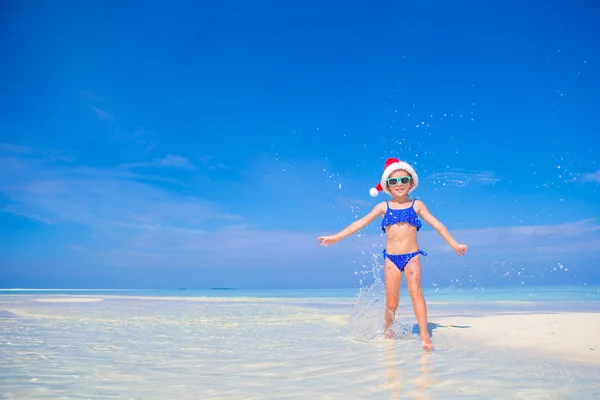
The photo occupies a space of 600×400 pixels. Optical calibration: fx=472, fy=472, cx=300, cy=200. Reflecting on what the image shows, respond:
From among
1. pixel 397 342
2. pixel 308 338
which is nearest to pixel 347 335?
pixel 308 338

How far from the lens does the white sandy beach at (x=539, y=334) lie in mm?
4845

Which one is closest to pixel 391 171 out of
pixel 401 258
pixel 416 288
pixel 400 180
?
pixel 400 180

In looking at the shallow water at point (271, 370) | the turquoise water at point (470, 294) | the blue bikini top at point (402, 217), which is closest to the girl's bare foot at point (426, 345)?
the shallow water at point (271, 370)

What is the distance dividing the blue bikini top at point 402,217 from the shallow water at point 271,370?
1.42 m

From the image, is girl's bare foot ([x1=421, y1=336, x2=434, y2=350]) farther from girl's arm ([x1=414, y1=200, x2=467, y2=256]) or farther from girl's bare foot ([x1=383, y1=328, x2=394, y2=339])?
girl's arm ([x1=414, y1=200, x2=467, y2=256])

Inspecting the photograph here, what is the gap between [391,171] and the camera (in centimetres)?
608

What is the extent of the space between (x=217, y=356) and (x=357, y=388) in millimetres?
1925

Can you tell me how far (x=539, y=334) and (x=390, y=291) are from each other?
6.48ft

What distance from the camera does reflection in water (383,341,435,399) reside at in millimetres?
3027

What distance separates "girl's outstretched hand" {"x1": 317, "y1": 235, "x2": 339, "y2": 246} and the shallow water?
3.98 ft

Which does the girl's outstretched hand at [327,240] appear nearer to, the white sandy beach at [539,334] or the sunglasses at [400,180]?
the sunglasses at [400,180]

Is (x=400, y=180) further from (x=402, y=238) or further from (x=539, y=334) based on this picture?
(x=539, y=334)

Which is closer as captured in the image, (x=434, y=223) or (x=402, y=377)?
(x=402, y=377)

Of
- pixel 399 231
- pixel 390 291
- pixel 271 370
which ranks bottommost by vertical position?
pixel 271 370
